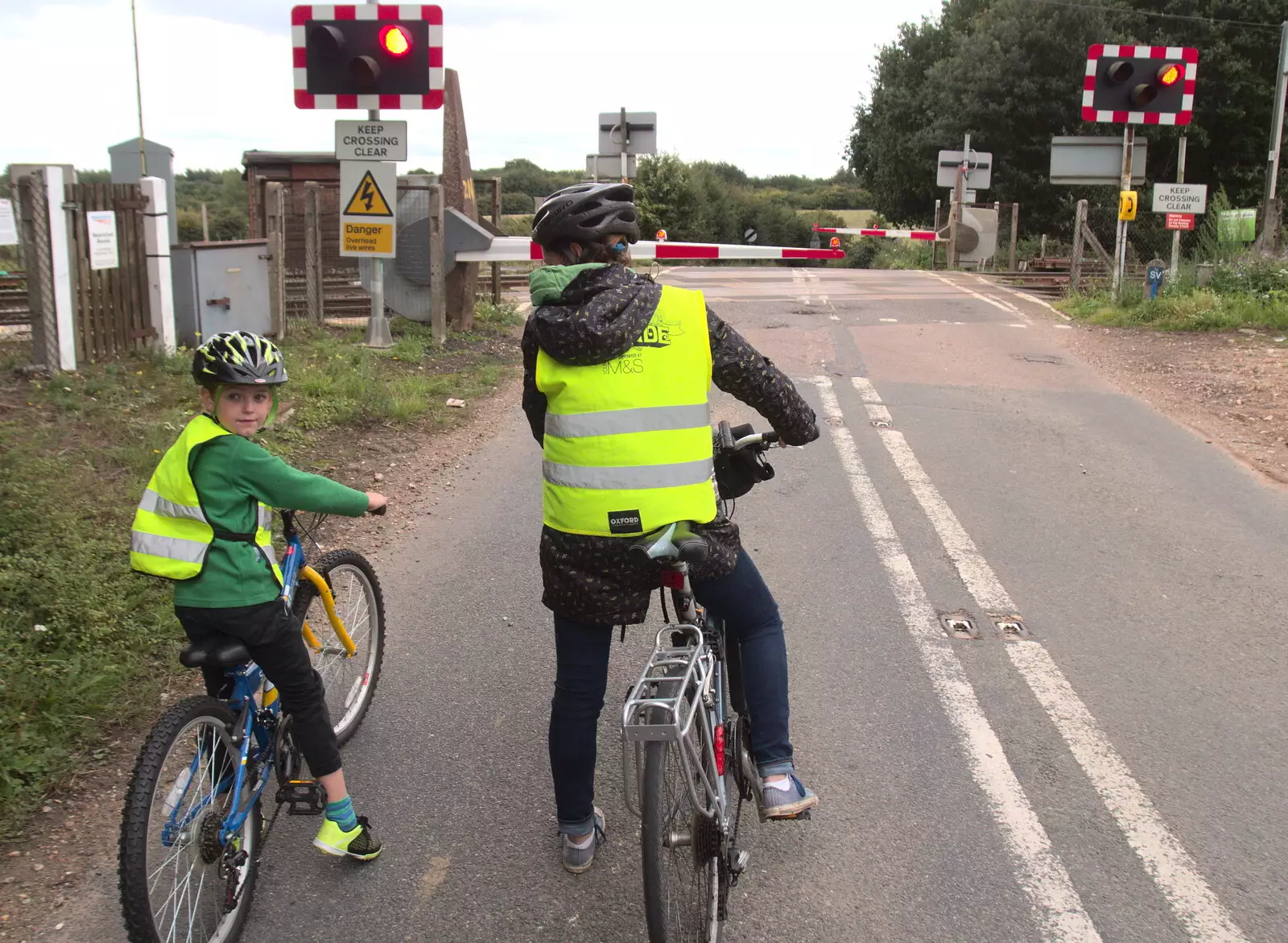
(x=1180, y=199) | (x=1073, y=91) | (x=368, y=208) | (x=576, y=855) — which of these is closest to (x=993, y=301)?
(x=1180, y=199)

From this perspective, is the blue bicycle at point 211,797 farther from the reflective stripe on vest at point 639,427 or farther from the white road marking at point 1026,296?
the white road marking at point 1026,296

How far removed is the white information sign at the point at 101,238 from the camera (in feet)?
32.1

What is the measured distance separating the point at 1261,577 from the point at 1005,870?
341cm

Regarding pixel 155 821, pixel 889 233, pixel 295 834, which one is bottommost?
pixel 295 834

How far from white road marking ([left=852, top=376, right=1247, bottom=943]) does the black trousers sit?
2.45m

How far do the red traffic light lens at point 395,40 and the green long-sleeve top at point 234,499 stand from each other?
877cm

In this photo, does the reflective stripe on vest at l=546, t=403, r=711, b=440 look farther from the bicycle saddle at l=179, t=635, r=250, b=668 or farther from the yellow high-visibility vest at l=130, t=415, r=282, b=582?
the bicycle saddle at l=179, t=635, r=250, b=668

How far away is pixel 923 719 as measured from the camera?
14.5ft

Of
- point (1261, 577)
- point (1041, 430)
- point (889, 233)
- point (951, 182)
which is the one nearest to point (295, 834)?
point (1261, 577)

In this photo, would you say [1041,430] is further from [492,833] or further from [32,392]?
[32,392]

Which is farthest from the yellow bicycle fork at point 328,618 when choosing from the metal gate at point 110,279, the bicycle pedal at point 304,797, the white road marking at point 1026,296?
the white road marking at point 1026,296

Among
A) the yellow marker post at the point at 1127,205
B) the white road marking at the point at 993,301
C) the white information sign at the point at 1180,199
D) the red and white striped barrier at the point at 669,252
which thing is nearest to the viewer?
the red and white striped barrier at the point at 669,252

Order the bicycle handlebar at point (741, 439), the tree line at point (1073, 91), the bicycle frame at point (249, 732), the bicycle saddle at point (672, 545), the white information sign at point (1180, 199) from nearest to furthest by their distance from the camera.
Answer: the bicycle saddle at point (672, 545) < the bicycle frame at point (249, 732) < the bicycle handlebar at point (741, 439) < the white information sign at point (1180, 199) < the tree line at point (1073, 91)

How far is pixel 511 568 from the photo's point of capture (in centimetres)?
611
